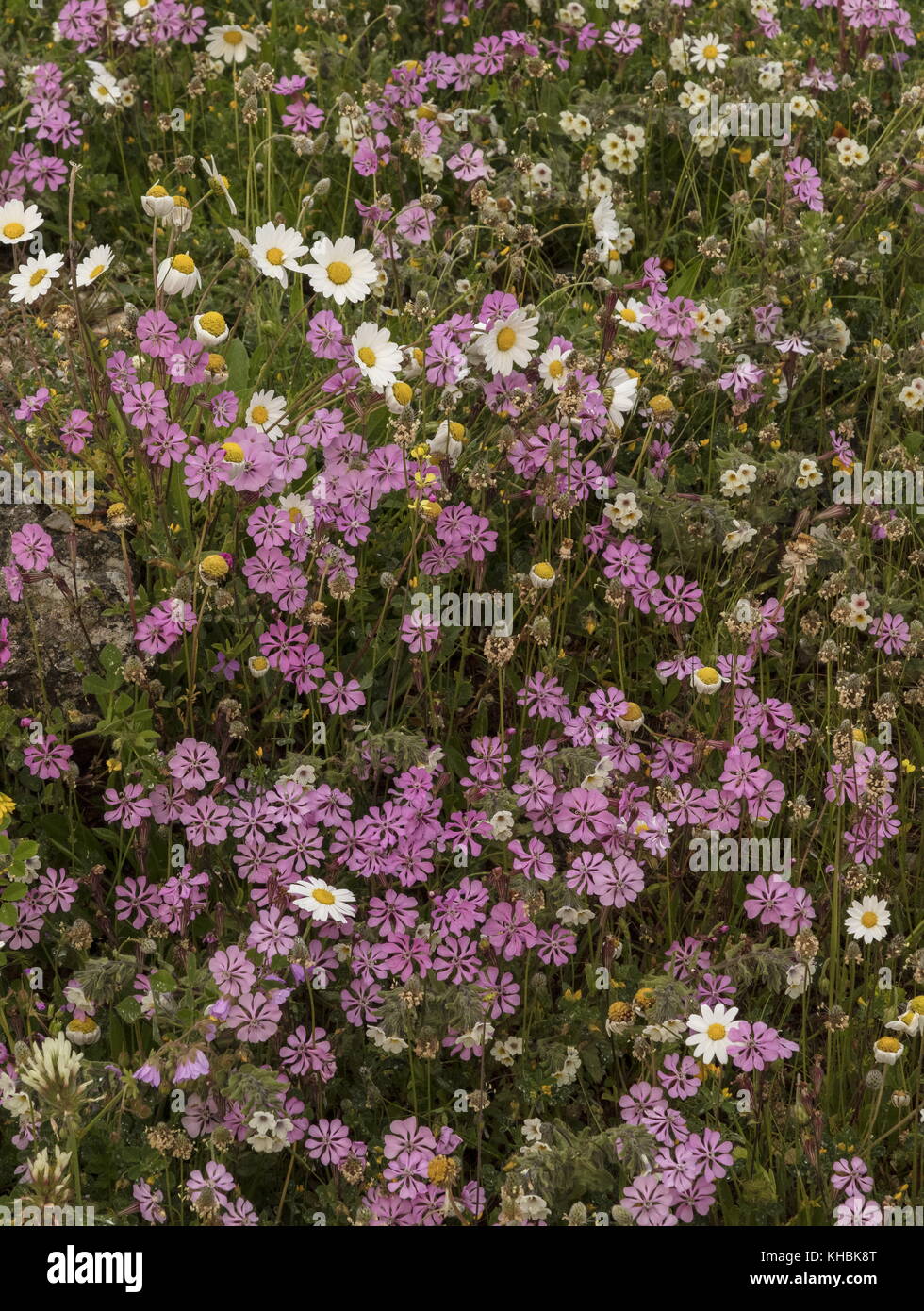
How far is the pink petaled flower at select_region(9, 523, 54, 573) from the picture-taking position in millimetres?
3109

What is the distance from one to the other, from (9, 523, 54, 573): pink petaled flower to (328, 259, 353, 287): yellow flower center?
3.05 ft

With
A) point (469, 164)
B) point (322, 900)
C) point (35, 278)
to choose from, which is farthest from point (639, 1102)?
point (469, 164)

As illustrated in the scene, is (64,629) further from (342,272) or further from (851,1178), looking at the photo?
(851,1178)

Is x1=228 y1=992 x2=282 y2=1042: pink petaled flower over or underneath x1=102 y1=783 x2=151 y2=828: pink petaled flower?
underneath

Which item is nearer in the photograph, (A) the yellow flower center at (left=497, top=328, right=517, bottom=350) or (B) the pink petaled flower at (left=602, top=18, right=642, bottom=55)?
(A) the yellow flower center at (left=497, top=328, right=517, bottom=350)

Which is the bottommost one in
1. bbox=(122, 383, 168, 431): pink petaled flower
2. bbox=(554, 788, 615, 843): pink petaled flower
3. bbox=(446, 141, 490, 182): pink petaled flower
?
bbox=(554, 788, 615, 843): pink petaled flower

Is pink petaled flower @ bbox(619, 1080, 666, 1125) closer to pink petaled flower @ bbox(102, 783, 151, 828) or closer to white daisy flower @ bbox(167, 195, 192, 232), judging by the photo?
pink petaled flower @ bbox(102, 783, 151, 828)

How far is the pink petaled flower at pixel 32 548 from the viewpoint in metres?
3.11

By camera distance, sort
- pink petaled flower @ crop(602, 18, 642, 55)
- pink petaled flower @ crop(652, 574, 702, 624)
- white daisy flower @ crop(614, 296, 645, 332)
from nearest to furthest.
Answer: pink petaled flower @ crop(652, 574, 702, 624) < white daisy flower @ crop(614, 296, 645, 332) < pink petaled flower @ crop(602, 18, 642, 55)

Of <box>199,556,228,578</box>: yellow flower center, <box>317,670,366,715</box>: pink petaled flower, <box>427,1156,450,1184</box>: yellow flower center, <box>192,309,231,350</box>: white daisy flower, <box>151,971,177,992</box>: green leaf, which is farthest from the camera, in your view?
<box>317,670,366,715</box>: pink petaled flower

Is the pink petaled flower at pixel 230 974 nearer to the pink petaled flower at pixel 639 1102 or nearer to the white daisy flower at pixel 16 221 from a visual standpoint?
the pink petaled flower at pixel 639 1102

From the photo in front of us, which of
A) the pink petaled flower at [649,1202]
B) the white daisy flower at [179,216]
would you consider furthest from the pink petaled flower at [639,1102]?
the white daisy flower at [179,216]

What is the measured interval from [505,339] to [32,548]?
Answer: 1218mm

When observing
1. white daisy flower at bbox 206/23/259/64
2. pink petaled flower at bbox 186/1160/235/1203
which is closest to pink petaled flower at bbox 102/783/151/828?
pink petaled flower at bbox 186/1160/235/1203
